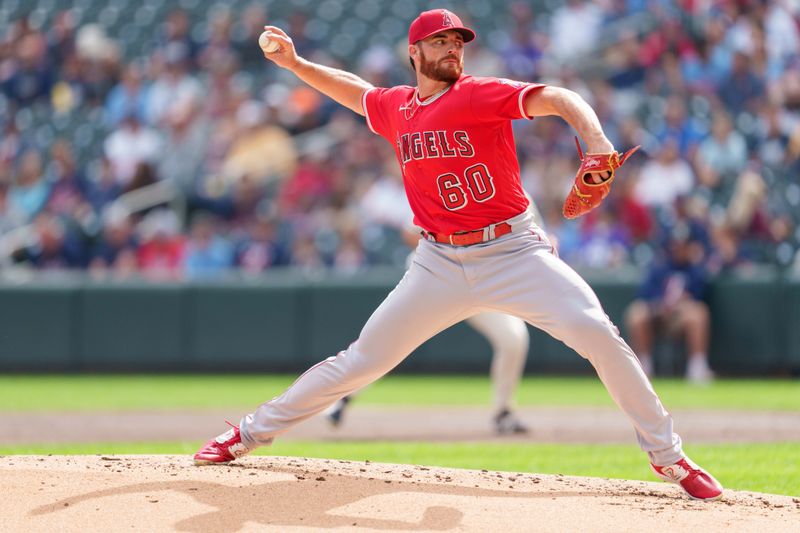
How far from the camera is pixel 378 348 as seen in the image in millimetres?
4914

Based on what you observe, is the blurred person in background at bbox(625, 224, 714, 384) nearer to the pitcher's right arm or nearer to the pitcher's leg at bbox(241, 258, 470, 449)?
the pitcher's right arm

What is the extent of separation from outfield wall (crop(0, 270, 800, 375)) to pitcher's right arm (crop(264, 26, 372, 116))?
818 centimetres

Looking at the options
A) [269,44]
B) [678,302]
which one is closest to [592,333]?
[269,44]

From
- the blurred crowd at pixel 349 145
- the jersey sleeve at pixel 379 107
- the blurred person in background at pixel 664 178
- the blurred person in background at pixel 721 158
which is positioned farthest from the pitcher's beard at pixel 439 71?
the blurred person in background at pixel 721 158

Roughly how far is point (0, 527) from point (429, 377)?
31.9ft

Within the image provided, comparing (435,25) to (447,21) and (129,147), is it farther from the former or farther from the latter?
(129,147)

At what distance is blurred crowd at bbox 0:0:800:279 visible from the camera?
13531 mm

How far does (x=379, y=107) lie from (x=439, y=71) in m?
0.42

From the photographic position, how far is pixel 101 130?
16500 millimetres

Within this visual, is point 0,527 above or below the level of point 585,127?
below

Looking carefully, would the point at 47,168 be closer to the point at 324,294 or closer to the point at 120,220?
the point at 120,220

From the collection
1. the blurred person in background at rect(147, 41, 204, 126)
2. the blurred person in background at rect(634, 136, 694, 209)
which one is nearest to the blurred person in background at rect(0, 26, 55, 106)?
the blurred person in background at rect(147, 41, 204, 126)

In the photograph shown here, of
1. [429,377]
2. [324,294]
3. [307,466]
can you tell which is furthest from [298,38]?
[307,466]

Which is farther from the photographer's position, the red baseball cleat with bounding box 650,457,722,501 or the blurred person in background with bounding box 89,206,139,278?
the blurred person in background with bounding box 89,206,139,278
